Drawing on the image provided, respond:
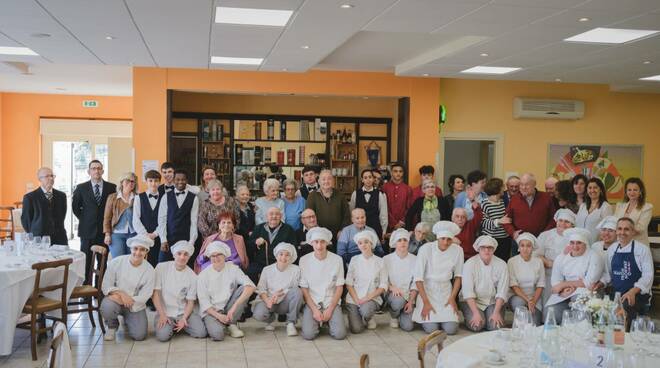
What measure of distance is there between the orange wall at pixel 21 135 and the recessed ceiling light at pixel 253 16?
10.1 metres

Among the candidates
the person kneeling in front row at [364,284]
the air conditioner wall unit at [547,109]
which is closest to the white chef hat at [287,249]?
the person kneeling in front row at [364,284]

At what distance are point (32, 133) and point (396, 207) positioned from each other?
32.0 feet

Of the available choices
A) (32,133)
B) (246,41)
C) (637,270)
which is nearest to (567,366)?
(637,270)

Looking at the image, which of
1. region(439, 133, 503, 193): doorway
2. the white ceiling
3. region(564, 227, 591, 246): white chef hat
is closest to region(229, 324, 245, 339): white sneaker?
the white ceiling

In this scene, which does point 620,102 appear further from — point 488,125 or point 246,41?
point 246,41

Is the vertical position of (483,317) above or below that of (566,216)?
below

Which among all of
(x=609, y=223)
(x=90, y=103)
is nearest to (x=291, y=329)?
(x=609, y=223)

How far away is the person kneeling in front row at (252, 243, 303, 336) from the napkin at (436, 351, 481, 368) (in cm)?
315

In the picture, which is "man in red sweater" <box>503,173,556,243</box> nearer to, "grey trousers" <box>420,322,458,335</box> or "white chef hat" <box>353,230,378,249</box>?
"grey trousers" <box>420,322,458,335</box>

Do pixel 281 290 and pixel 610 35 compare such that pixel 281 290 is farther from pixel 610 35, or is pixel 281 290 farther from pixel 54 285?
pixel 610 35

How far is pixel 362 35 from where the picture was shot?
762 cm

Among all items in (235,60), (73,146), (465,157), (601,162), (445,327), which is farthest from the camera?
(73,146)

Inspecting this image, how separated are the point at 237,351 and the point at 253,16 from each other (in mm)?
3123

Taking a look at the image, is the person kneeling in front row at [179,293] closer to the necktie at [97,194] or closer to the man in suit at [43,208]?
the necktie at [97,194]
